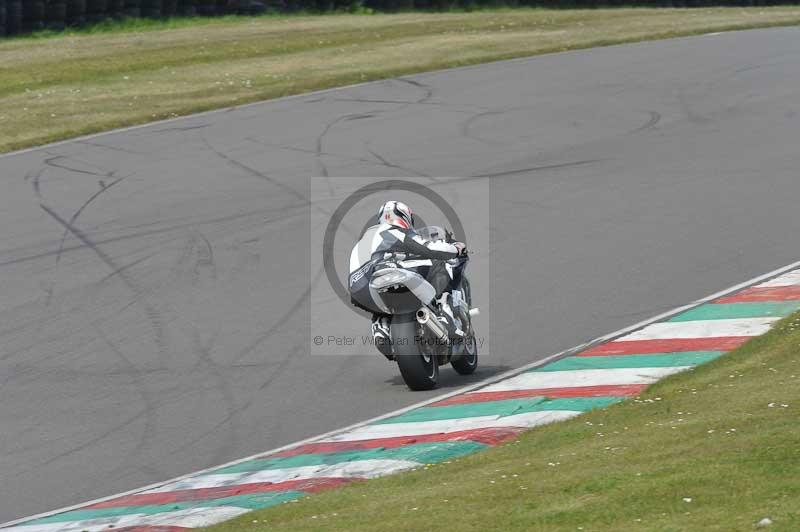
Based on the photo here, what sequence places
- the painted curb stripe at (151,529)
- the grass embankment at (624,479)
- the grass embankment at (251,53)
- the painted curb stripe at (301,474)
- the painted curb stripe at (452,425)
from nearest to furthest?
the grass embankment at (624,479) → the painted curb stripe at (151,529) → the painted curb stripe at (301,474) → the painted curb stripe at (452,425) → the grass embankment at (251,53)

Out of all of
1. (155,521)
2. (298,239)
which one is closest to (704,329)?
(298,239)

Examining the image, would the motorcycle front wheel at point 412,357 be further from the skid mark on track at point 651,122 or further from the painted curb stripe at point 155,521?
the skid mark on track at point 651,122

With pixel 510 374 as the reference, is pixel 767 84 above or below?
above

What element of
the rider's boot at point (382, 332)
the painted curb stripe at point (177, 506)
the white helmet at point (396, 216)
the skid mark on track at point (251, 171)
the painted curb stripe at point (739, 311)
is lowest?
the painted curb stripe at point (177, 506)

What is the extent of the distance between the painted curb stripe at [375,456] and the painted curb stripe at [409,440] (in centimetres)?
8

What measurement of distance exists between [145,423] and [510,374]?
3.05 meters

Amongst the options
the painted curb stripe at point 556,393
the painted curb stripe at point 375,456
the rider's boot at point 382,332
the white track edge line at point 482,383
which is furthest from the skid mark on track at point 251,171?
the painted curb stripe at point 375,456

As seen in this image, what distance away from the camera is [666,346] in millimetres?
10906

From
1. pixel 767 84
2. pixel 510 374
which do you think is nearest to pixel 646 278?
pixel 510 374

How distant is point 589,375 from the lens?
405 inches

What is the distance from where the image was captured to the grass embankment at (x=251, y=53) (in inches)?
854

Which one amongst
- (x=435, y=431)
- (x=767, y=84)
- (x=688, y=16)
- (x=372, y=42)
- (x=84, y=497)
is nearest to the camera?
(x=84, y=497)

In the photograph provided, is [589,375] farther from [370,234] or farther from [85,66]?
[85,66]

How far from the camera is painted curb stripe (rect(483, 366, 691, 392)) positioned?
10062mm
